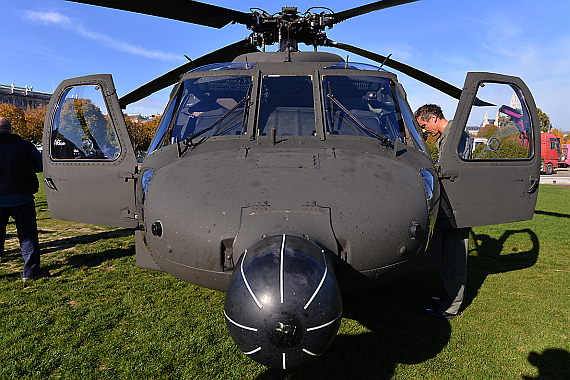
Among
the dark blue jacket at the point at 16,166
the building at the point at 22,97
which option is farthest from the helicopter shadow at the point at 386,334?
the building at the point at 22,97

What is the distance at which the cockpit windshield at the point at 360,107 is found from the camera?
3186 millimetres

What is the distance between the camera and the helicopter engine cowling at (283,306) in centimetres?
155

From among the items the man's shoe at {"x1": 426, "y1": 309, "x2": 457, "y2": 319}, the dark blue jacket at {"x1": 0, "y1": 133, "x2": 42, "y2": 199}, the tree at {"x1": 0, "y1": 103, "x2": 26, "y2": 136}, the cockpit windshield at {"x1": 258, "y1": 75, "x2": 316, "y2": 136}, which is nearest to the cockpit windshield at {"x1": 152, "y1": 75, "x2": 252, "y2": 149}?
the cockpit windshield at {"x1": 258, "y1": 75, "x2": 316, "y2": 136}

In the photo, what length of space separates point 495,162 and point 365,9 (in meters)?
3.13

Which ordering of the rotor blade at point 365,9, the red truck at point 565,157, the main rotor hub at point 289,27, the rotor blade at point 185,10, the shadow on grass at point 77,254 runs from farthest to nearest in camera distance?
the red truck at point 565,157 < the shadow on grass at point 77,254 < the main rotor hub at point 289,27 < the rotor blade at point 365,9 < the rotor blade at point 185,10

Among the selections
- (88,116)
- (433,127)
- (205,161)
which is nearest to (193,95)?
(88,116)

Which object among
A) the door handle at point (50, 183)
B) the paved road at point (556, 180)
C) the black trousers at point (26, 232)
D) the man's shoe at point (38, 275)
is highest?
the door handle at point (50, 183)

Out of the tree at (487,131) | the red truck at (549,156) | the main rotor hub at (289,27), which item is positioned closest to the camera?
the tree at (487,131)

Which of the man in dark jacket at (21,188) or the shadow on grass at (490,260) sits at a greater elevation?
the man in dark jacket at (21,188)

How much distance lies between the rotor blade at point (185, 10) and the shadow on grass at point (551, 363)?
16.5 ft

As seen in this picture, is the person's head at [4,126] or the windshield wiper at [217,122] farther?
the person's head at [4,126]

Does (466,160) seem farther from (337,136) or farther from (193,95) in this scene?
(193,95)

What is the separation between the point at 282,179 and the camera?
2.29 meters

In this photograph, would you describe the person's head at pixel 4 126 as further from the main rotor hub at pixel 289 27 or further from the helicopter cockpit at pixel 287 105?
the main rotor hub at pixel 289 27
